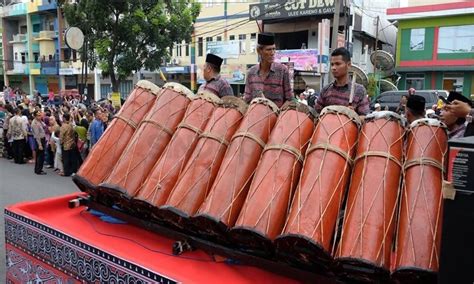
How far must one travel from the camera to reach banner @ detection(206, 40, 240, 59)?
26.0 meters

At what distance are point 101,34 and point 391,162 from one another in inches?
553

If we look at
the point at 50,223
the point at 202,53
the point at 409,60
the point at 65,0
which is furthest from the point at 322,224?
the point at 202,53

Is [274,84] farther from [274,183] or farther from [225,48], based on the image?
[225,48]

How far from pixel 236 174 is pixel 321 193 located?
0.50 meters

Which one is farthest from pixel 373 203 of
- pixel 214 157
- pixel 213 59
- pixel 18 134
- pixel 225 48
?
pixel 225 48

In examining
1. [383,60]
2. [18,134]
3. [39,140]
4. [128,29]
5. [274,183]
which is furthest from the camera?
[383,60]

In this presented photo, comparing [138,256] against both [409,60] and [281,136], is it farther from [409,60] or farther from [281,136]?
[409,60]

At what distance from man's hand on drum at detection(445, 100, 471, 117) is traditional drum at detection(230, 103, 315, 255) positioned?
62.0 inches

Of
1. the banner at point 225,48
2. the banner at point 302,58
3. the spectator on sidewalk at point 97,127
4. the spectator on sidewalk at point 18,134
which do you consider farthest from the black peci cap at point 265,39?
the banner at point 225,48

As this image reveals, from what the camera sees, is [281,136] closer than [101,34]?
Yes

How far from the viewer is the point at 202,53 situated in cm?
2853

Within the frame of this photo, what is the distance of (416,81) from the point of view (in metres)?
24.1

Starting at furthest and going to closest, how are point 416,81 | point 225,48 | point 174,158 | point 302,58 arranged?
1. point 225,48
2. point 416,81
3. point 302,58
4. point 174,158

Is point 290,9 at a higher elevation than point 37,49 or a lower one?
higher
